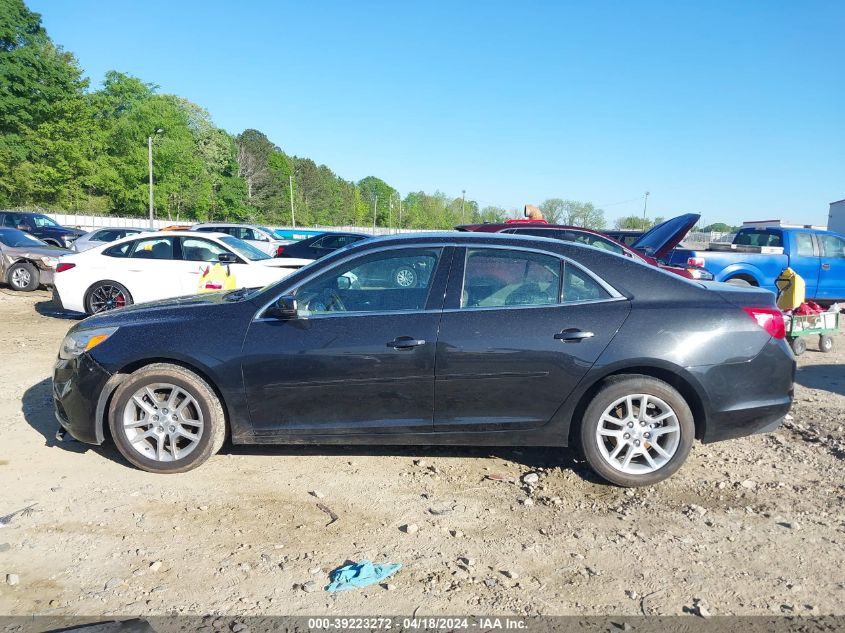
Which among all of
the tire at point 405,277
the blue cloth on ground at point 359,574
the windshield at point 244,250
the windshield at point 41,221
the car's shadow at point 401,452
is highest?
the windshield at point 41,221

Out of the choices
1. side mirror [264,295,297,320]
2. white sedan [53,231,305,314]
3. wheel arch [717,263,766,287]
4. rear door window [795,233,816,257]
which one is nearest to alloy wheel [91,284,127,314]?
white sedan [53,231,305,314]

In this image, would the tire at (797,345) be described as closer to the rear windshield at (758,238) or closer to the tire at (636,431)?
the rear windshield at (758,238)

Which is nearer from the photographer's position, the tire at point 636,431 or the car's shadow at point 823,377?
the tire at point 636,431

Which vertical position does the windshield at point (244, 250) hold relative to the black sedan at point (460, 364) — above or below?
above

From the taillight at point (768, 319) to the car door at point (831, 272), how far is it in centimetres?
974

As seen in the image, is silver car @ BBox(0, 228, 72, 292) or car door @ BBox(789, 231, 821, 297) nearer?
car door @ BBox(789, 231, 821, 297)

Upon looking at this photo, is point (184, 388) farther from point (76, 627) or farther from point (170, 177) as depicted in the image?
point (170, 177)

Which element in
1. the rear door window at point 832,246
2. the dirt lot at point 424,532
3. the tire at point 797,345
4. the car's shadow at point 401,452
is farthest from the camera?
the rear door window at point 832,246

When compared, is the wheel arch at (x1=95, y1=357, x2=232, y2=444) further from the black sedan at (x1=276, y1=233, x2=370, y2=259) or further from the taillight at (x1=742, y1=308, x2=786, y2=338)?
the black sedan at (x1=276, y1=233, x2=370, y2=259)

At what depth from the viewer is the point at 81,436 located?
14.3ft

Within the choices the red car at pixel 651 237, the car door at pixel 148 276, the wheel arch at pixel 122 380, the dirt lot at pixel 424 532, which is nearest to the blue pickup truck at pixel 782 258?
the red car at pixel 651 237

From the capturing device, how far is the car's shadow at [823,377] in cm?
691

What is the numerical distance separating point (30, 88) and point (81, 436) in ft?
187

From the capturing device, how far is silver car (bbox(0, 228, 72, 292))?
539 inches
